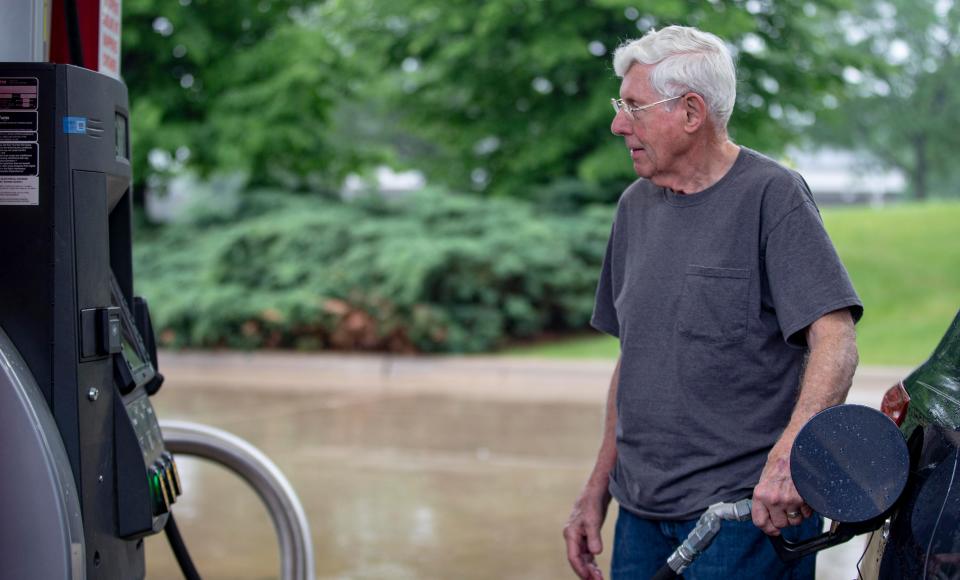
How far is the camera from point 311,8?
17562 mm

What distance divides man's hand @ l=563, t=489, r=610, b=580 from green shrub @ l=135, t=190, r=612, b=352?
31.4 ft

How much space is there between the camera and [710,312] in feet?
8.90

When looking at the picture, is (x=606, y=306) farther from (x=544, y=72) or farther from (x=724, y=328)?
(x=544, y=72)

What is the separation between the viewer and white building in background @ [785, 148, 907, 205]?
4316 centimetres

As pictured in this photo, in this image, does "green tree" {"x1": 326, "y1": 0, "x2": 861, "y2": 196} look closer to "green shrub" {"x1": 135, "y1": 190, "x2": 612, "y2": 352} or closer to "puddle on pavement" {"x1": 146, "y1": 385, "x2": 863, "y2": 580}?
"green shrub" {"x1": 135, "y1": 190, "x2": 612, "y2": 352}

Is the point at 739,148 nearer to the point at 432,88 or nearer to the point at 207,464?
the point at 207,464

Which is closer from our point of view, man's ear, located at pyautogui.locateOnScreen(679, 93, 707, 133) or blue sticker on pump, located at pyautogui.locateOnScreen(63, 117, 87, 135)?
blue sticker on pump, located at pyautogui.locateOnScreen(63, 117, 87, 135)

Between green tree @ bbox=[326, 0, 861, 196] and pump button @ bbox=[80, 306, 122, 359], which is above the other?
green tree @ bbox=[326, 0, 861, 196]

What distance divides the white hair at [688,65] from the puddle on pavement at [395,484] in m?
3.46

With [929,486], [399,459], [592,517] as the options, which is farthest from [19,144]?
[399,459]

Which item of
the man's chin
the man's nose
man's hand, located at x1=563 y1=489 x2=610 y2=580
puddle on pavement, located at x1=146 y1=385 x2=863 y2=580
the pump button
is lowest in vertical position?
puddle on pavement, located at x1=146 y1=385 x2=863 y2=580

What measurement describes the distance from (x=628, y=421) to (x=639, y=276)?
1.07 ft

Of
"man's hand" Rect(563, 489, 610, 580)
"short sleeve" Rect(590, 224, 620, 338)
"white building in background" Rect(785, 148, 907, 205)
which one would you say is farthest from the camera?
"white building in background" Rect(785, 148, 907, 205)

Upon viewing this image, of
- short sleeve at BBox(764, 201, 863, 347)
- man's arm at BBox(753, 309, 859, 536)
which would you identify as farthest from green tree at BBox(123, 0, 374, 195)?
man's arm at BBox(753, 309, 859, 536)
